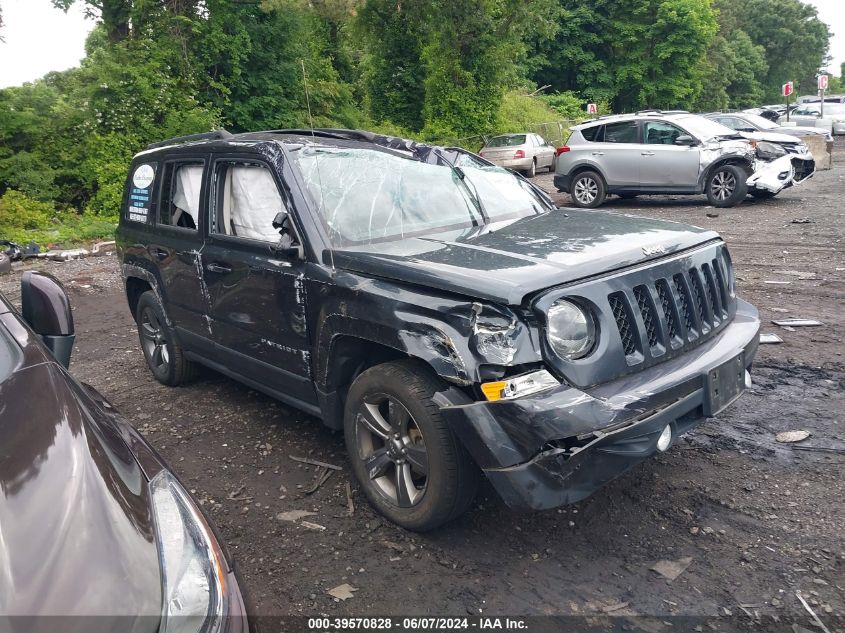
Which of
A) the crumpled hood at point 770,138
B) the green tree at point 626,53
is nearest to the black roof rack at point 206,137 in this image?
the crumpled hood at point 770,138

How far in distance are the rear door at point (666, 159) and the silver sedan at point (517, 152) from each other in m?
9.87

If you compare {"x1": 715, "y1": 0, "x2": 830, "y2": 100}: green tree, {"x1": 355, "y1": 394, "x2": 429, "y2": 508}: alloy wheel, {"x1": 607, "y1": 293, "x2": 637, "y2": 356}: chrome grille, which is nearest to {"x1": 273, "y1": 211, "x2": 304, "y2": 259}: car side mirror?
{"x1": 355, "y1": 394, "x2": 429, "y2": 508}: alloy wheel

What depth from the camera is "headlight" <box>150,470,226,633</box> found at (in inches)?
63.7

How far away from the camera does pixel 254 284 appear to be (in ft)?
13.0

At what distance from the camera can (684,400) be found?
2.97 m

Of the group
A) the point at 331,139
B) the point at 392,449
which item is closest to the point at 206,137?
the point at 331,139

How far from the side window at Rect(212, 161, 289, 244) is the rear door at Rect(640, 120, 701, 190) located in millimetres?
10849

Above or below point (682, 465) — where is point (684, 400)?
above

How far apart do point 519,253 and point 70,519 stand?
2.19m

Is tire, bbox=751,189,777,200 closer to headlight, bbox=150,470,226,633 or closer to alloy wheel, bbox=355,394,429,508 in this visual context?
alloy wheel, bbox=355,394,429,508

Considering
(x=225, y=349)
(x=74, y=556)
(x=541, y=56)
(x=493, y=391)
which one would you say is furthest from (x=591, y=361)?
(x=541, y=56)

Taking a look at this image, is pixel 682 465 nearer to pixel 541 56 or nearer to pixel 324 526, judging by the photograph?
pixel 324 526

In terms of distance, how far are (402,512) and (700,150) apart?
11.6 meters

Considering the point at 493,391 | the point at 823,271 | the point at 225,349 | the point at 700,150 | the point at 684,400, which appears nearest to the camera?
the point at 493,391
